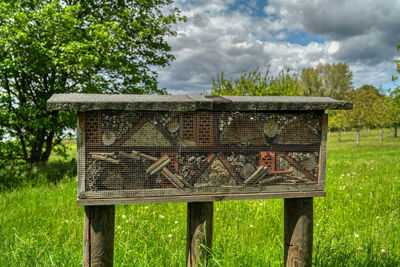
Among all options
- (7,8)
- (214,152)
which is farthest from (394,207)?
(7,8)

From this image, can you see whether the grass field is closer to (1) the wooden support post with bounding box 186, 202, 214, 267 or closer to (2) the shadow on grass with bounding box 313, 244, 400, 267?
(2) the shadow on grass with bounding box 313, 244, 400, 267

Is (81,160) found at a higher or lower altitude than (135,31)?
lower

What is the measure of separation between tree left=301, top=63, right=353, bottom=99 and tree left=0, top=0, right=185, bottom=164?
4200 cm

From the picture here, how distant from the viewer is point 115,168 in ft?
6.17

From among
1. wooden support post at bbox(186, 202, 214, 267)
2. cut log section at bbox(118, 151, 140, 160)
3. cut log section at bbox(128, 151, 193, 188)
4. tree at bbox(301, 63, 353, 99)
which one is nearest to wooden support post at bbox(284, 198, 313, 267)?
wooden support post at bbox(186, 202, 214, 267)

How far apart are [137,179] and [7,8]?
8298 millimetres

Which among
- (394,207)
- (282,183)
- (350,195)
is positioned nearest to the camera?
(282,183)

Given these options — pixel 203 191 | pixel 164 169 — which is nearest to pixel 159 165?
pixel 164 169

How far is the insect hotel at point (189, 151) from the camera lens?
186cm

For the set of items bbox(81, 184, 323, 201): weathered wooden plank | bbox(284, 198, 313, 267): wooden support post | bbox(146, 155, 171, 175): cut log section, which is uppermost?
bbox(146, 155, 171, 175): cut log section

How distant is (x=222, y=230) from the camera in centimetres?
404

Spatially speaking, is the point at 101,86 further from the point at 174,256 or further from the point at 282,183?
the point at 282,183

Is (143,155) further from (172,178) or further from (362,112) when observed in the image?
(362,112)

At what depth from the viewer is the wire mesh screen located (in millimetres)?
1865
